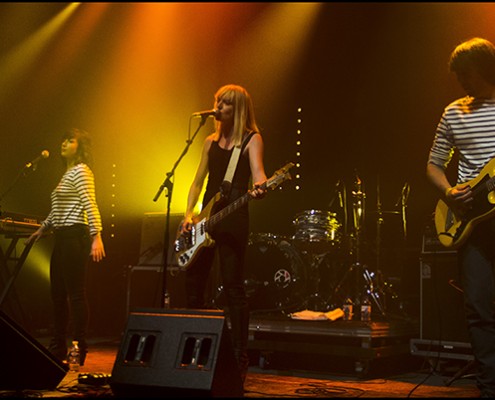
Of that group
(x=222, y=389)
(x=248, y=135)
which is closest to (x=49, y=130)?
(x=248, y=135)

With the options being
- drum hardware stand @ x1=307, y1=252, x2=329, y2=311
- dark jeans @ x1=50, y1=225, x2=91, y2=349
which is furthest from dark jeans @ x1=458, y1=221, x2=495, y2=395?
drum hardware stand @ x1=307, y1=252, x2=329, y2=311

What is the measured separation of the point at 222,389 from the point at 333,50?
5.51 metres

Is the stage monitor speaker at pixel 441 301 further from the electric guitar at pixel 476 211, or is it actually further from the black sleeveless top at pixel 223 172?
the black sleeveless top at pixel 223 172

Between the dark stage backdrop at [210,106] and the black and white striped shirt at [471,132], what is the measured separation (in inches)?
144

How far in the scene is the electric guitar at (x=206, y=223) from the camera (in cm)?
405

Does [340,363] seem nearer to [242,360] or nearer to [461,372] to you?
[461,372]

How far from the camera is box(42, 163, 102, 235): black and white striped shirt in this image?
5.25 meters

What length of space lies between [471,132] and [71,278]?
325 centimetres

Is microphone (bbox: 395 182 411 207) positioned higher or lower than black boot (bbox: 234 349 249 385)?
higher

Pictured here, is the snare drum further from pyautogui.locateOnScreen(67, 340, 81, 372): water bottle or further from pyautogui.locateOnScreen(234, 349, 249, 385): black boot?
pyautogui.locateOnScreen(234, 349, 249, 385): black boot

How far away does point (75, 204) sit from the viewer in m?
5.28

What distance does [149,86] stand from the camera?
330 inches

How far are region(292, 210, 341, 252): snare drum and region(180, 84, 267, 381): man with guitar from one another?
2.83 m

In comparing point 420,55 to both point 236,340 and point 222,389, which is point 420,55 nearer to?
point 236,340
